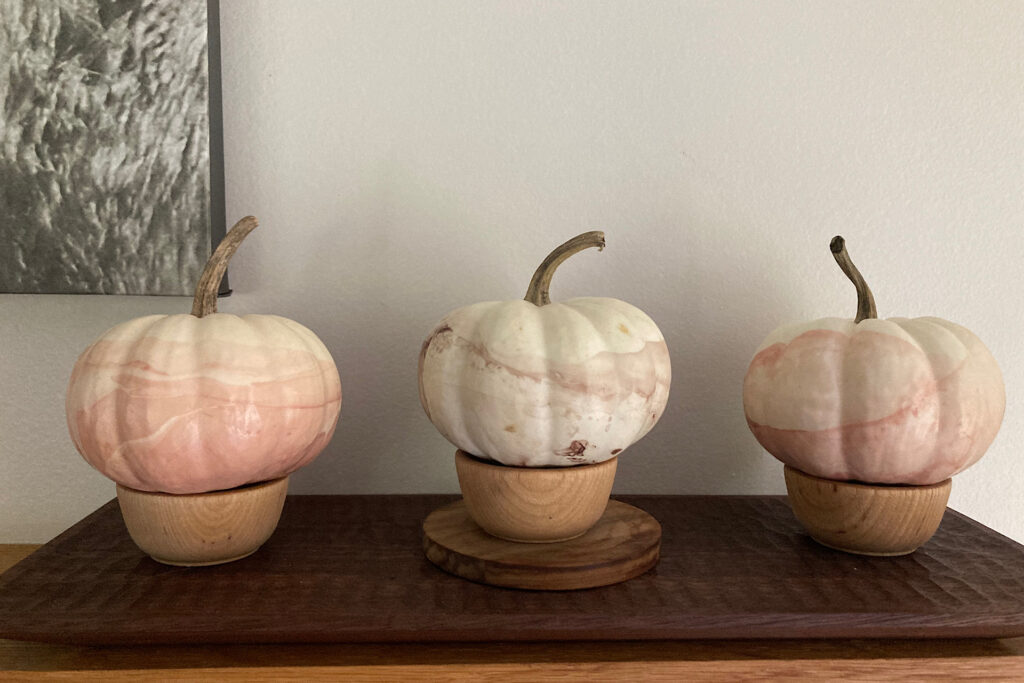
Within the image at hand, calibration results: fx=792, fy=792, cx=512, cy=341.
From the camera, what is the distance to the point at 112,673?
0.47m

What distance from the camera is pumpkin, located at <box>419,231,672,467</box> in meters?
0.54

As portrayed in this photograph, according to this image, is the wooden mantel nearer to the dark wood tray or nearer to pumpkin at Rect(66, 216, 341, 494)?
the dark wood tray

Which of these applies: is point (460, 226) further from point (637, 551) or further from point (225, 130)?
point (637, 551)

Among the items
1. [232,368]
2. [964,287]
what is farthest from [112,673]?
[964,287]

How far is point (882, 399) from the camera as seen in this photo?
575 mm

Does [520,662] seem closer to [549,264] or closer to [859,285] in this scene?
[549,264]

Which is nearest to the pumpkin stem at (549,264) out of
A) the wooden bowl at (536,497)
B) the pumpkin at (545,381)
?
the pumpkin at (545,381)

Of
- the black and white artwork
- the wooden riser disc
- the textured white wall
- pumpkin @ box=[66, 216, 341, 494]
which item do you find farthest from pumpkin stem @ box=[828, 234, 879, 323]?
the black and white artwork

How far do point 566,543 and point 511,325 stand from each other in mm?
170

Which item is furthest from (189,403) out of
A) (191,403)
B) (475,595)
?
(475,595)

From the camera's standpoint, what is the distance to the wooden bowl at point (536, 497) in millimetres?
568

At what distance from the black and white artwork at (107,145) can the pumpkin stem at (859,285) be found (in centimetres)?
55

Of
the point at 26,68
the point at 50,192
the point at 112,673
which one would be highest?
the point at 26,68

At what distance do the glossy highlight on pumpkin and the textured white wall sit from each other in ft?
0.74
